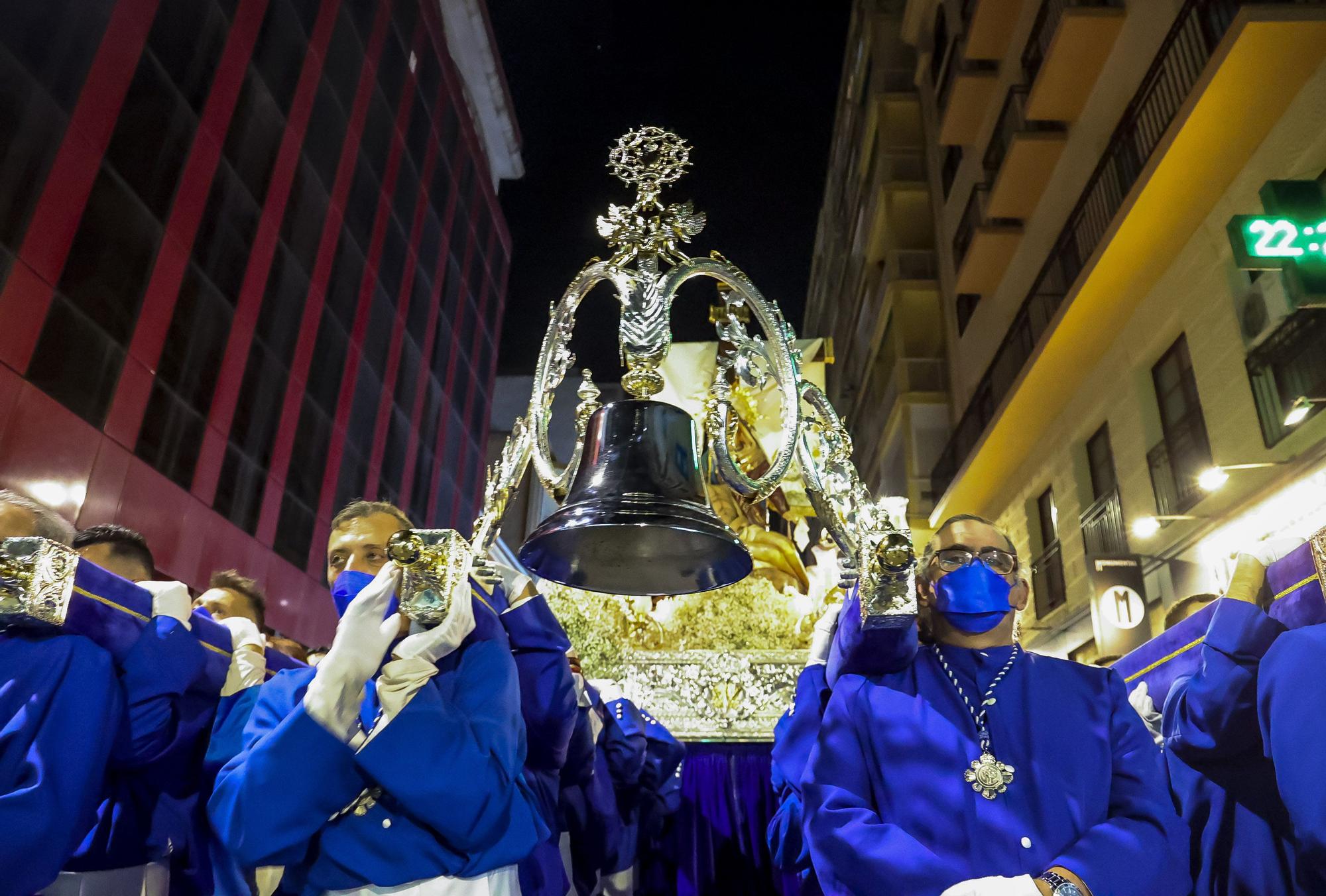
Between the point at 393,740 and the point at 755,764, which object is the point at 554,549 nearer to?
the point at 393,740

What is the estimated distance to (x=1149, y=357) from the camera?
10.7 m

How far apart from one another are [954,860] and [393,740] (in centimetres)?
132

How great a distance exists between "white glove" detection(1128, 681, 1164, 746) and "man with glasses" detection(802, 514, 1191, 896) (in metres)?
0.62

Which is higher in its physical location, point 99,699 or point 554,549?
point 554,549

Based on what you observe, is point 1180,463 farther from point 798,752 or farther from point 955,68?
point 955,68

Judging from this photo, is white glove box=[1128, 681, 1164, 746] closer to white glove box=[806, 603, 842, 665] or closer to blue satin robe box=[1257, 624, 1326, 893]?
blue satin robe box=[1257, 624, 1326, 893]

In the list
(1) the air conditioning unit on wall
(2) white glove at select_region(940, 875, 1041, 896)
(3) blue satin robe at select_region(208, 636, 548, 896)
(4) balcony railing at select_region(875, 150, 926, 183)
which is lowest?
(2) white glove at select_region(940, 875, 1041, 896)

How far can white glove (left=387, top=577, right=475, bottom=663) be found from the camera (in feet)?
7.30

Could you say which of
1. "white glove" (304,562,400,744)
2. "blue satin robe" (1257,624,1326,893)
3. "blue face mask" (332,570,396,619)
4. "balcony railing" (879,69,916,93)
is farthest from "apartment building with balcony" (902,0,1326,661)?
"balcony railing" (879,69,916,93)

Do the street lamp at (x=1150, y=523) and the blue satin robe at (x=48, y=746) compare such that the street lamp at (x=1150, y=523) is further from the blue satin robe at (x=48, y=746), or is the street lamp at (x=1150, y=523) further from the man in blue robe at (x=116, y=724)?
the blue satin robe at (x=48, y=746)

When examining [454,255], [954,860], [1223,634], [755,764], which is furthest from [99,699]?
[454,255]

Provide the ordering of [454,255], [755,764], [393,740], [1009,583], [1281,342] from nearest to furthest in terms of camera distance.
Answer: [393,740], [1009,583], [755,764], [1281,342], [454,255]

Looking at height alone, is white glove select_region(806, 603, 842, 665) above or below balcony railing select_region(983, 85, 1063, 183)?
below

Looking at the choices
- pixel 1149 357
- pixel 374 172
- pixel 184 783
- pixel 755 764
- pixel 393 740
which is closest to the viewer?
pixel 393 740
